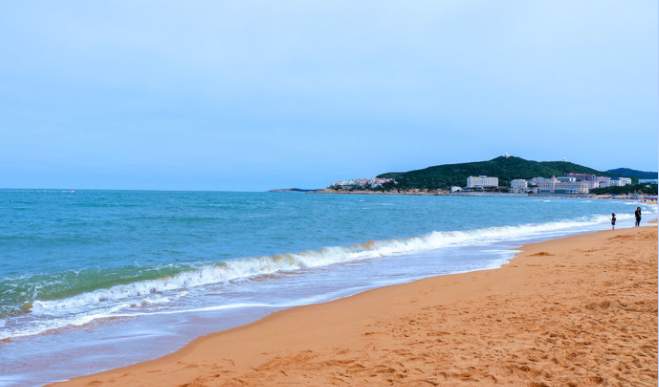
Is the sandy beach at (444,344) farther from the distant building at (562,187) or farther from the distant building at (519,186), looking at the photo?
the distant building at (519,186)

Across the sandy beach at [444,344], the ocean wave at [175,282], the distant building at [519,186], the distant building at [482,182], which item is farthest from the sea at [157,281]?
the distant building at [482,182]

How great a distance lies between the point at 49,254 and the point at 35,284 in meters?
5.93

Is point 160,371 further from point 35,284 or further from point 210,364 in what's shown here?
point 35,284

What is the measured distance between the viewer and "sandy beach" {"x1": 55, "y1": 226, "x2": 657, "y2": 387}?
14.0 ft

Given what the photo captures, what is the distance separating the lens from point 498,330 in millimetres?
5734

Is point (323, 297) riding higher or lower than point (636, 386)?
lower

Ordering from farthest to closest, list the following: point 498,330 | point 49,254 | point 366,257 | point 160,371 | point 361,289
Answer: point 366,257, point 49,254, point 361,289, point 498,330, point 160,371

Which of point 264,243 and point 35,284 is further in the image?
→ point 264,243

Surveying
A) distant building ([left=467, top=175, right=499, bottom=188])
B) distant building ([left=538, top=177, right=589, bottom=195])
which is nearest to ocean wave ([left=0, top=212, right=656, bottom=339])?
distant building ([left=538, top=177, right=589, bottom=195])

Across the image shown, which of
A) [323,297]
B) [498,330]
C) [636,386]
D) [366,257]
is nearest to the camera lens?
[636,386]

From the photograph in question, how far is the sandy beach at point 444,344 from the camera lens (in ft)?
14.0

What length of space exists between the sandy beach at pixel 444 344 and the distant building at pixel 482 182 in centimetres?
19198

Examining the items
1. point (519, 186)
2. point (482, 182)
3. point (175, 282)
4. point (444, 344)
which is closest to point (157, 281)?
point (175, 282)

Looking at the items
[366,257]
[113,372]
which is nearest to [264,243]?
[366,257]
